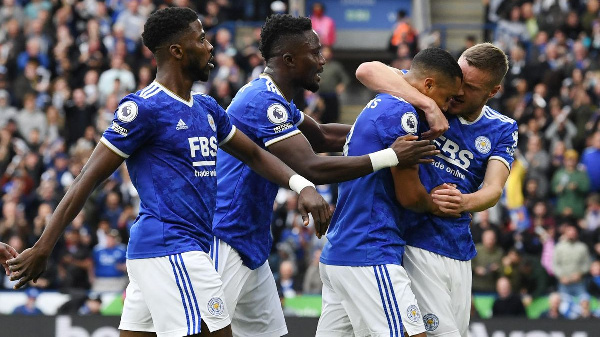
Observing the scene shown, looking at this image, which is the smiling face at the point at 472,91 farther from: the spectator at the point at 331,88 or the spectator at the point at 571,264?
the spectator at the point at 331,88


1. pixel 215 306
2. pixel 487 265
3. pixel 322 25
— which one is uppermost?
pixel 215 306

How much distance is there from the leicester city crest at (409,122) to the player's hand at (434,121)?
0.09 m

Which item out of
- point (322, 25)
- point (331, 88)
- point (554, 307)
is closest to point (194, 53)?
point (554, 307)

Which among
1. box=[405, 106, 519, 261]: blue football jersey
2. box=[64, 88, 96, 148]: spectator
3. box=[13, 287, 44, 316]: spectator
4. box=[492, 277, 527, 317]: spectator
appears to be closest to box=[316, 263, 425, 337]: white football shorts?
box=[405, 106, 519, 261]: blue football jersey

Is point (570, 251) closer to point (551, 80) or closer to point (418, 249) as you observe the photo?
point (551, 80)

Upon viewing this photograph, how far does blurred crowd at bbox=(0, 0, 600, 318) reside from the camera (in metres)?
15.0

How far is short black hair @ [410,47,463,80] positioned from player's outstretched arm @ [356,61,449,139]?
15cm

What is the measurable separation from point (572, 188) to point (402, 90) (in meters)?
10.2

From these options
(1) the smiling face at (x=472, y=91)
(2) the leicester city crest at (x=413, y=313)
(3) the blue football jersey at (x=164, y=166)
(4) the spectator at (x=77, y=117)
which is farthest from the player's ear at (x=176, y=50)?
(4) the spectator at (x=77, y=117)

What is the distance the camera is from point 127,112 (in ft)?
19.2

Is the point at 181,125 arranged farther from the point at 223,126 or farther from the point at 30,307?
the point at 30,307

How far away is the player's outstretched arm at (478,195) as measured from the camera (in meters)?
6.38

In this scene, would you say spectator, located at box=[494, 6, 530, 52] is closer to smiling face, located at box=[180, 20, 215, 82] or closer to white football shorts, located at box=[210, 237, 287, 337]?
white football shorts, located at box=[210, 237, 287, 337]

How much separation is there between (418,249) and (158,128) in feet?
5.81
